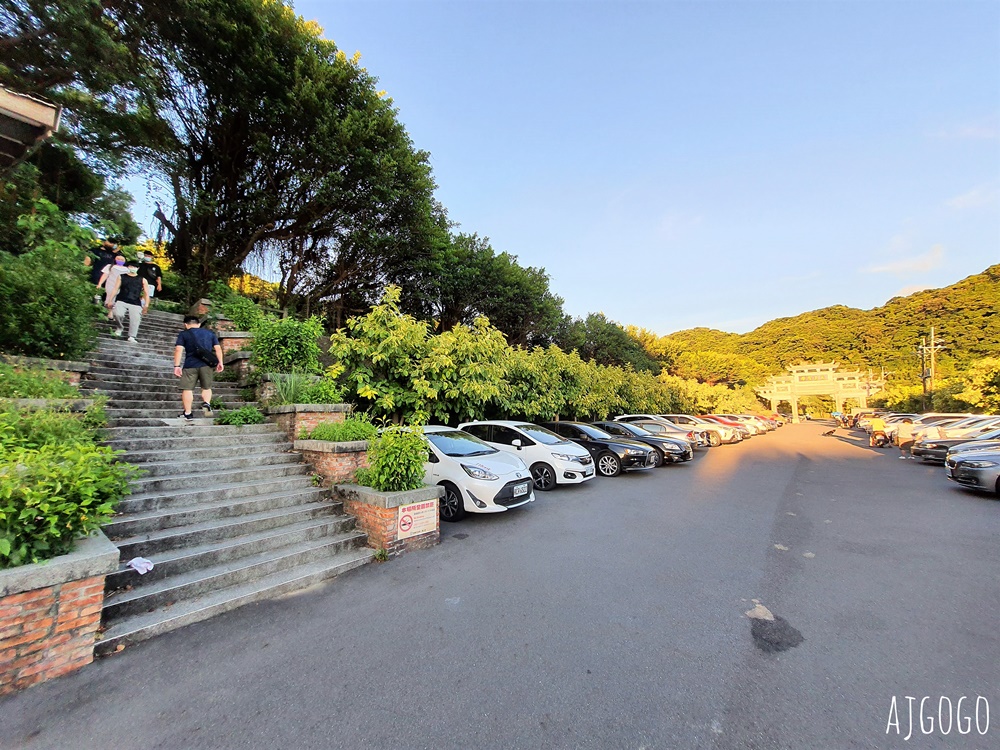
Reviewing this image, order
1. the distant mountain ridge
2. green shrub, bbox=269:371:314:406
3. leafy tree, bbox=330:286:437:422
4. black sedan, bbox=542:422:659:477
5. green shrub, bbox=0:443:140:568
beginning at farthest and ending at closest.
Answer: the distant mountain ridge
black sedan, bbox=542:422:659:477
leafy tree, bbox=330:286:437:422
green shrub, bbox=269:371:314:406
green shrub, bbox=0:443:140:568

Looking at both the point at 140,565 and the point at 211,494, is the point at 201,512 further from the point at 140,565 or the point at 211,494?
the point at 140,565

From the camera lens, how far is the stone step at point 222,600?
2839 mm

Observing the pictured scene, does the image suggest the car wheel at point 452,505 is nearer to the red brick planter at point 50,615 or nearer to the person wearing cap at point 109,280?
the red brick planter at point 50,615

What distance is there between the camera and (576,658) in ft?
9.21

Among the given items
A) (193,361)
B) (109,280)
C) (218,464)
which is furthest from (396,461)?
(109,280)

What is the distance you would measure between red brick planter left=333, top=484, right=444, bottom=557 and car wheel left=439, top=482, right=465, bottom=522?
108 centimetres

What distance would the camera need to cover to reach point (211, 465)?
16.3ft

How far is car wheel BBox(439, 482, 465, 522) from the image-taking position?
6297 mm

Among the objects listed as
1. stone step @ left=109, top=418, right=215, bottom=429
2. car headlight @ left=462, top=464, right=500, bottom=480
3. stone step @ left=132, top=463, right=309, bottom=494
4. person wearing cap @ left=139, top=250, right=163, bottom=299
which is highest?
person wearing cap @ left=139, top=250, right=163, bottom=299

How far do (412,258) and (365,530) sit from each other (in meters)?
15.5

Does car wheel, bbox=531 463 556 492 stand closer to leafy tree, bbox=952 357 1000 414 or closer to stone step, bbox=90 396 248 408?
stone step, bbox=90 396 248 408

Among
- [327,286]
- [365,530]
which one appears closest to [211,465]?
[365,530]

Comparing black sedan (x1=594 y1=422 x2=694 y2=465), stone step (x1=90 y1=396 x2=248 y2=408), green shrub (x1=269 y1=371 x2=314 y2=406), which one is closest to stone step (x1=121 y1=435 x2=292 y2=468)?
green shrub (x1=269 y1=371 x2=314 y2=406)

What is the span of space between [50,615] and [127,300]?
8412 millimetres
